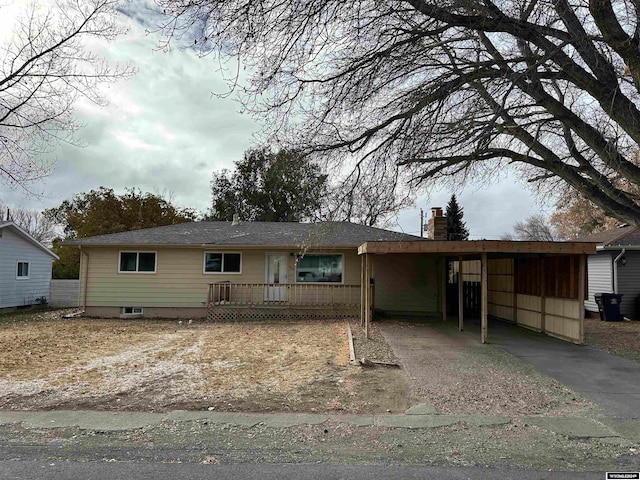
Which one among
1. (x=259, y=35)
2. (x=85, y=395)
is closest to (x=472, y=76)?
(x=259, y=35)

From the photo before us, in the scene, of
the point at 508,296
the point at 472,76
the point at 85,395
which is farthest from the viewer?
the point at 508,296

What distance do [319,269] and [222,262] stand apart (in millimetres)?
3455

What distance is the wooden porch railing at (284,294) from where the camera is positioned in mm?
14969

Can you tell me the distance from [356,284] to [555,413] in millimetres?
10301

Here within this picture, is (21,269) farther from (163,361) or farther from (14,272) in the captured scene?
(163,361)

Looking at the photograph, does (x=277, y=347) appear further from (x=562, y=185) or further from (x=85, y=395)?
(x=562, y=185)

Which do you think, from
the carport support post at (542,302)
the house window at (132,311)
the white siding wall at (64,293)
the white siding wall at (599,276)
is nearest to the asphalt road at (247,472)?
the carport support post at (542,302)

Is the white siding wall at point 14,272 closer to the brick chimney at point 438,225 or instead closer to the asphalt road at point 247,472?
the brick chimney at point 438,225

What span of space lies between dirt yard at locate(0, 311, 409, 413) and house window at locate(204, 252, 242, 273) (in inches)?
159

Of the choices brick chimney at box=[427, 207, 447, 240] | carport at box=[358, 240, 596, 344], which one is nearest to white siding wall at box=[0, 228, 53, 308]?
carport at box=[358, 240, 596, 344]

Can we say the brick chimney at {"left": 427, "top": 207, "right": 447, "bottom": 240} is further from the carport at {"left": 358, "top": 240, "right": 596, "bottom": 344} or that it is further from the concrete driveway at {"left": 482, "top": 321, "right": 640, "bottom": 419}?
the concrete driveway at {"left": 482, "top": 321, "right": 640, "bottom": 419}

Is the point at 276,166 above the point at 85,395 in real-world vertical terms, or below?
above

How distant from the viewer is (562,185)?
12789 mm

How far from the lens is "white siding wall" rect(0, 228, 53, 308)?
60.5 ft
